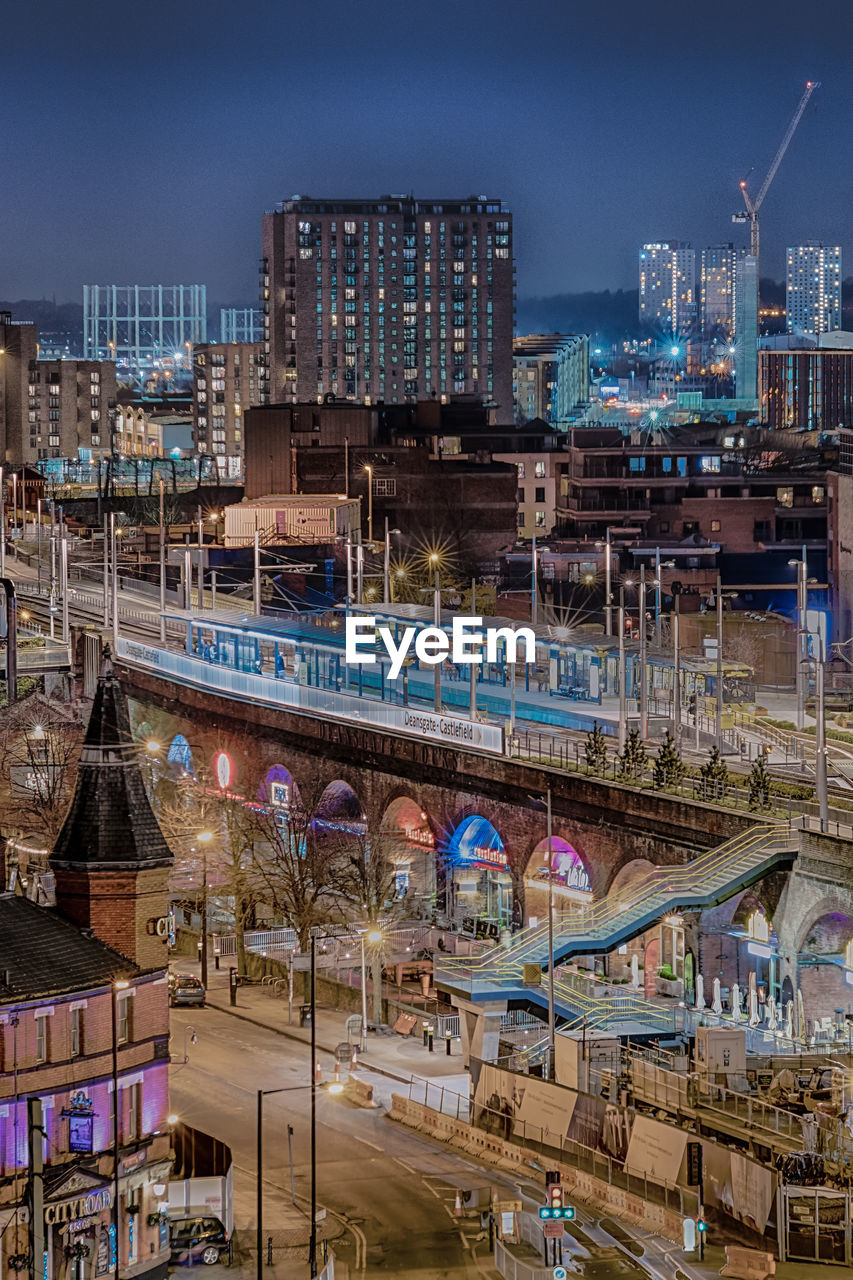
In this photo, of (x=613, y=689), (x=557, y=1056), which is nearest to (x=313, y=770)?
(x=613, y=689)

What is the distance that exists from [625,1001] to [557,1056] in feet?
14.0

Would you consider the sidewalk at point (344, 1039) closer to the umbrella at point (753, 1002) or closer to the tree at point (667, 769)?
the umbrella at point (753, 1002)

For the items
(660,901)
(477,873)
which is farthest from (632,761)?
(477,873)

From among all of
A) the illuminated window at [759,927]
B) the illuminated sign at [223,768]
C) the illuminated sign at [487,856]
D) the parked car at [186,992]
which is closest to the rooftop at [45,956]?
the parked car at [186,992]

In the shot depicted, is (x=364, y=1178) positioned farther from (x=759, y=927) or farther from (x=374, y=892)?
(x=374, y=892)

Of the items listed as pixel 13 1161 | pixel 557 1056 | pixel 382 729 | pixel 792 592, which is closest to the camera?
pixel 13 1161

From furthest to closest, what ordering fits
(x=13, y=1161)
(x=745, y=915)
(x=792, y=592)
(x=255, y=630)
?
1. (x=792, y=592)
2. (x=255, y=630)
3. (x=745, y=915)
4. (x=13, y=1161)

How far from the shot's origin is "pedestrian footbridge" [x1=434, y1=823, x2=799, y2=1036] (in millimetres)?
58156

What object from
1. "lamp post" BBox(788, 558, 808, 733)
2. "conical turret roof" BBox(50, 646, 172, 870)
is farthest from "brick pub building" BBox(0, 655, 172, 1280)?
"lamp post" BBox(788, 558, 808, 733)

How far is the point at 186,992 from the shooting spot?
66.1 meters

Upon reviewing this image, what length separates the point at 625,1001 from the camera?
58.7 m

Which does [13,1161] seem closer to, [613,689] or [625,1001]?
[625,1001]

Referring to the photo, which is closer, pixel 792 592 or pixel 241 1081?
pixel 241 1081

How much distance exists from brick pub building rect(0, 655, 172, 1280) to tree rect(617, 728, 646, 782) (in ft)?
67.1
